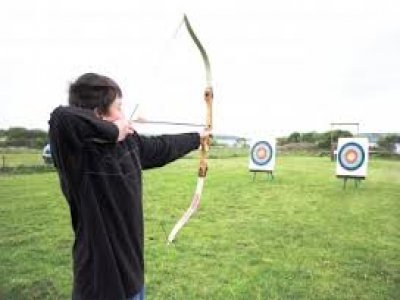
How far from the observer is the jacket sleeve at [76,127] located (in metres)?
1.49

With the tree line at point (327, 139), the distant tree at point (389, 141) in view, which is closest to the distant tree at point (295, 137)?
the tree line at point (327, 139)

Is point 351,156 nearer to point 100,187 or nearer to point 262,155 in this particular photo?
point 262,155

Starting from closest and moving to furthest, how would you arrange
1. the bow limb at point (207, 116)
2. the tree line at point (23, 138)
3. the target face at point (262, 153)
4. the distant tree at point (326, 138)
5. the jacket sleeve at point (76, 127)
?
the jacket sleeve at point (76, 127) → the bow limb at point (207, 116) → the target face at point (262, 153) → the tree line at point (23, 138) → the distant tree at point (326, 138)

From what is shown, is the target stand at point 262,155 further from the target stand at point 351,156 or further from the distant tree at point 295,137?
the distant tree at point 295,137

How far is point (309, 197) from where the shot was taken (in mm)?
7094

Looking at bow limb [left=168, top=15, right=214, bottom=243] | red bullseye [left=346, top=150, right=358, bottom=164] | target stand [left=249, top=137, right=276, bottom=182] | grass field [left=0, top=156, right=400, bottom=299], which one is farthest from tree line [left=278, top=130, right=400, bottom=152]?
bow limb [left=168, top=15, right=214, bottom=243]

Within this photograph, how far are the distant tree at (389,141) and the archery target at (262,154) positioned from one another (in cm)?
636

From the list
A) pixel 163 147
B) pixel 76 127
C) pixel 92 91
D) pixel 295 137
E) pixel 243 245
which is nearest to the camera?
pixel 76 127

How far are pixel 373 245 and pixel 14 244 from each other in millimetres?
2769

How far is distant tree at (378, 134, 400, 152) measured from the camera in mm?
15008

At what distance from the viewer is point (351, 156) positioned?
8664 mm

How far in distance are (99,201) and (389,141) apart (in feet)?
47.9

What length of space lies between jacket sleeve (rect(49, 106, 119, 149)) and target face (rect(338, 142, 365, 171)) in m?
7.42

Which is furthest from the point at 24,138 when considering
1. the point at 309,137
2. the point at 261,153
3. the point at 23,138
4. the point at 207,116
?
the point at 207,116
